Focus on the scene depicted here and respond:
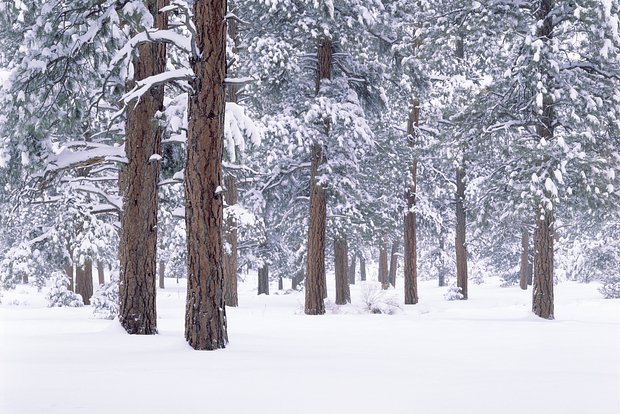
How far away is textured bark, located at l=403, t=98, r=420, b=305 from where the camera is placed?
21.0 m

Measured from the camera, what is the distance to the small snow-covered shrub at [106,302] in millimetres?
13212

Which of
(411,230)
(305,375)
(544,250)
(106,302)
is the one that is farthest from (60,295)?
(305,375)

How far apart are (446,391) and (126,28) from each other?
6767 millimetres

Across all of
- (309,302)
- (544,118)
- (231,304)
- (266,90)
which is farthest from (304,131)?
(231,304)

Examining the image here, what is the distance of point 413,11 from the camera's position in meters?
17.2

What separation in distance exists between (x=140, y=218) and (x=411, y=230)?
14716 mm

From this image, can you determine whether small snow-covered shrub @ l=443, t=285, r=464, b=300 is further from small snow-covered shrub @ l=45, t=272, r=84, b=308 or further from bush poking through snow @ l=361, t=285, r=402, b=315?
small snow-covered shrub @ l=45, t=272, r=84, b=308

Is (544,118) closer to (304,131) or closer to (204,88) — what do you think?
(304,131)

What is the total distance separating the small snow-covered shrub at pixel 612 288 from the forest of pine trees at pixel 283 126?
61 mm

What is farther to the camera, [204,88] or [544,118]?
[544,118]

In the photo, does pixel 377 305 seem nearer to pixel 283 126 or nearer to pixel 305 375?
pixel 283 126

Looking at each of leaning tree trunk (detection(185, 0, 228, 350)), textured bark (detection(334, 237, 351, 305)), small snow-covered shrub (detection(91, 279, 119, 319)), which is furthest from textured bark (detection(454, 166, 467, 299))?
leaning tree trunk (detection(185, 0, 228, 350))

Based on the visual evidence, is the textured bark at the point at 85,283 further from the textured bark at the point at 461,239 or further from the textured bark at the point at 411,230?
the textured bark at the point at 461,239

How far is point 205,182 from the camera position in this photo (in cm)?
649
